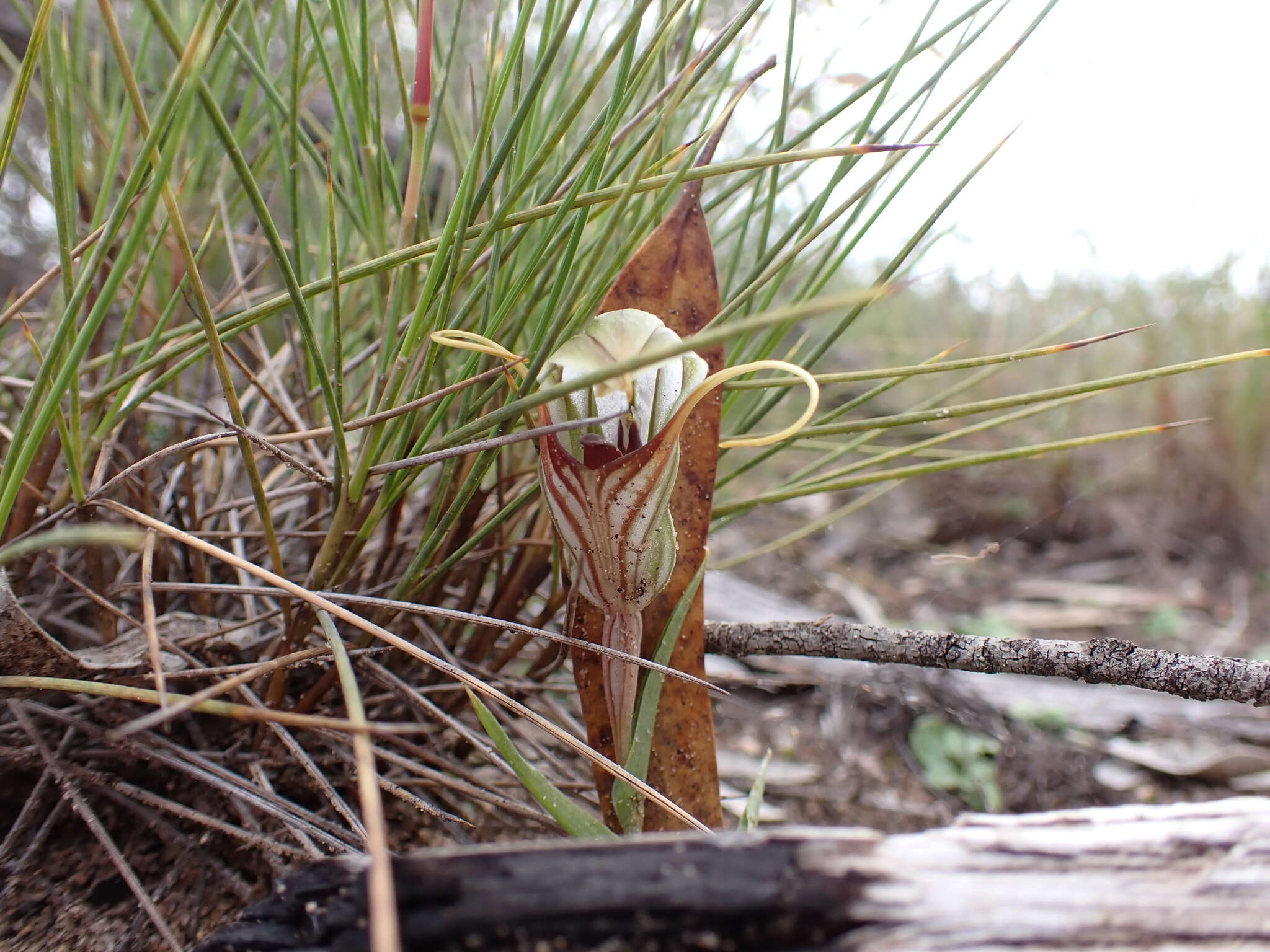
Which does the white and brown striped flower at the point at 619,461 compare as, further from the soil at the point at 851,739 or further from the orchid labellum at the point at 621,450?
the soil at the point at 851,739

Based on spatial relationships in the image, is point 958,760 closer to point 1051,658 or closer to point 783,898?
point 1051,658

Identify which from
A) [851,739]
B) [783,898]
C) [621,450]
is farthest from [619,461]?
[851,739]

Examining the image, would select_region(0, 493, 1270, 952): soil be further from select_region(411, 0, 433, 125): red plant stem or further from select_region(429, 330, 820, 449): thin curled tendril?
select_region(411, 0, 433, 125): red plant stem

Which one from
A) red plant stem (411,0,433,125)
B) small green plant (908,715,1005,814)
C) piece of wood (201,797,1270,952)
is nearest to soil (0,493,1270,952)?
small green plant (908,715,1005,814)

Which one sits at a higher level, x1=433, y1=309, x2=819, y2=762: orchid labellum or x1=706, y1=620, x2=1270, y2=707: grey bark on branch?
x1=433, y1=309, x2=819, y2=762: orchid labellum

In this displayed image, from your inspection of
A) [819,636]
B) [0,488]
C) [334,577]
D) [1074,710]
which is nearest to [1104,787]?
[1074,710]

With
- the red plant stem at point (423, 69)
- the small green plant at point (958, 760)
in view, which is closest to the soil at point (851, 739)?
the small green plant at point (958, 760)
